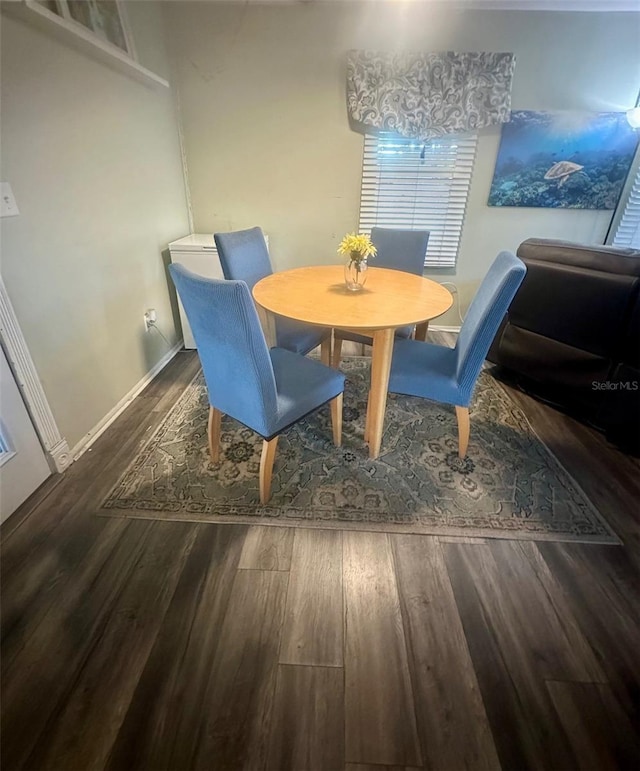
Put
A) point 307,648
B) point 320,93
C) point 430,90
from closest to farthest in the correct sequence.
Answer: point 307,648 → point 430,90 → point 320,93

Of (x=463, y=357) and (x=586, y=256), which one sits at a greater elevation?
(x=586, y=256)

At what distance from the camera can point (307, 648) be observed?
112 cm

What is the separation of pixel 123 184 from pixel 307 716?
268 centimetres

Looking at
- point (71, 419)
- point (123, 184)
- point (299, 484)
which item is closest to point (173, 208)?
point (123, 184)

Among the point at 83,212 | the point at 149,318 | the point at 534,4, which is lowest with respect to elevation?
the point at 149,318

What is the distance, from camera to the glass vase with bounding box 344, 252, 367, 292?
1.87 m

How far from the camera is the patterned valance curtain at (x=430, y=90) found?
2627 mm

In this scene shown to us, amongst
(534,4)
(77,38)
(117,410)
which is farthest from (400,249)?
(117,410)

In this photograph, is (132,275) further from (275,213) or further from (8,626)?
(8,626)

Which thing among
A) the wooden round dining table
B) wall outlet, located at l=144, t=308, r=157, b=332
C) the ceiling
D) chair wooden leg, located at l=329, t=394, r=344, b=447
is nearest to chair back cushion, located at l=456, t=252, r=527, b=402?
the wooden round dining table

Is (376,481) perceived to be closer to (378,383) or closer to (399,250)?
(378,383)

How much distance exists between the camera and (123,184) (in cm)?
221

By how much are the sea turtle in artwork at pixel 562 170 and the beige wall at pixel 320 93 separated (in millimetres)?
259

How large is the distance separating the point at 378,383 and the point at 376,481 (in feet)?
1.54
